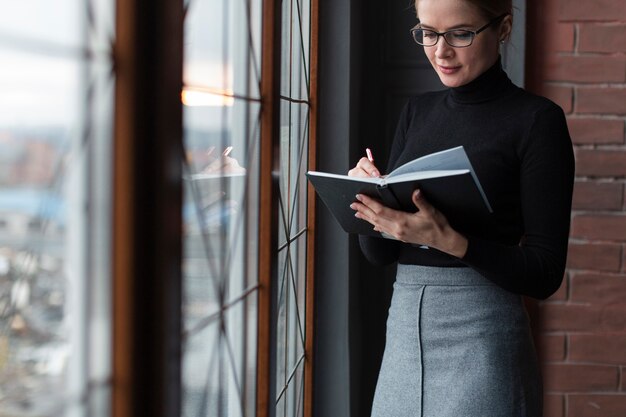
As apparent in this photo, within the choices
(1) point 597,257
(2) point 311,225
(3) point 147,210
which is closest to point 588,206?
(1) point 597,257

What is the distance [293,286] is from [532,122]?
1.05m

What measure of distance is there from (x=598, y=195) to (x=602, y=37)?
1.54ft

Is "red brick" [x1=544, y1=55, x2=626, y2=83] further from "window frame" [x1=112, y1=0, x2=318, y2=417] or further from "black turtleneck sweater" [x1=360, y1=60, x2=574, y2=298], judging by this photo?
"window frame" [x1=112, y1=0, x2=318, y2=417]

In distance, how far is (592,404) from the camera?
2.65 metres

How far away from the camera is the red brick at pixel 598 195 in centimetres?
260

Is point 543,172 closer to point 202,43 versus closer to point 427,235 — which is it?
point 427,235

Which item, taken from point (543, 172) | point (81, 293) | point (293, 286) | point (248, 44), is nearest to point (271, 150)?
point (248, 44)

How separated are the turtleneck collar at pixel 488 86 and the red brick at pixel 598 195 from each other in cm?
106

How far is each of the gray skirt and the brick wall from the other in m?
1.03

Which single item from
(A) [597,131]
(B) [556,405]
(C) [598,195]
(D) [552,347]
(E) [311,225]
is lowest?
(B) [556,405]

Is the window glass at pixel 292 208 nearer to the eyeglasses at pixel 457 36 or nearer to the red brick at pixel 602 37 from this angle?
the eyeglasses at pixel 457 36

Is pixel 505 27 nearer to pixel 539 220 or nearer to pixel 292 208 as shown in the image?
pixel 539 220

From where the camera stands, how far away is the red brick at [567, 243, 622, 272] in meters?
2.61

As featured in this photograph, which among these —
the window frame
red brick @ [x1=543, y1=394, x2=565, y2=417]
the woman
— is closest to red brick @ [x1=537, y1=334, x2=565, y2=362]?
red brick @ [x1=543, y1=394, x2=565, y2=417]
